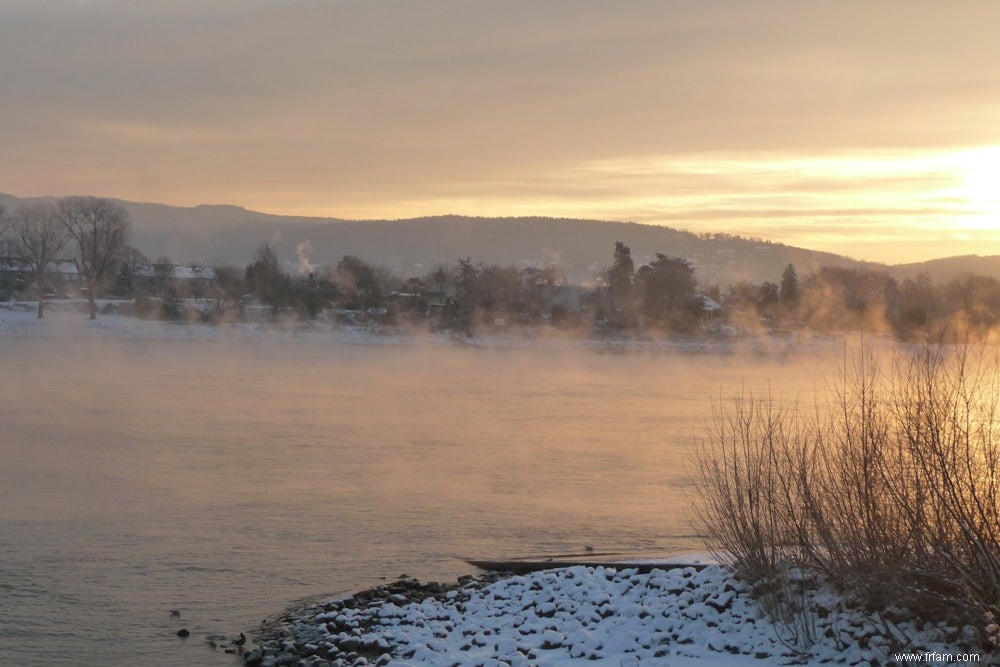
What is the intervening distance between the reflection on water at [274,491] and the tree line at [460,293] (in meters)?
35.8

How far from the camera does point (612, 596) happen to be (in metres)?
10.2

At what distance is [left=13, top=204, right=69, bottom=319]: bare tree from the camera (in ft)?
275

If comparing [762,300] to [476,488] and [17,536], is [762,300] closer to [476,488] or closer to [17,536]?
[476,488]

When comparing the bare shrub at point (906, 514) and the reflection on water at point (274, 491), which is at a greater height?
the bare shrub at point (906, 514)

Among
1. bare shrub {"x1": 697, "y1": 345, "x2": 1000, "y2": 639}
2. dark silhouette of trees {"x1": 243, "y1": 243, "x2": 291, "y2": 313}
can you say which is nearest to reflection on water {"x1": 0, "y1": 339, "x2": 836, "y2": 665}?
bare shrub {"x1": 697, "y1": 345, "x2": 1000, "y2": 639}

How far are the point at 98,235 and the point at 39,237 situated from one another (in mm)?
5014

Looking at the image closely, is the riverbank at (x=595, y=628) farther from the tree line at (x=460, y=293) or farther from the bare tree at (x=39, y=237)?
the bare tree at (x=39, y=237)

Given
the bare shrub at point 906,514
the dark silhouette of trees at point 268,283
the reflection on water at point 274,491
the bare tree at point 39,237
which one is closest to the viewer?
the bare shrub at point 906,514

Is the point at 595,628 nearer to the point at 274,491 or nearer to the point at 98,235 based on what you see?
the point at 274,491

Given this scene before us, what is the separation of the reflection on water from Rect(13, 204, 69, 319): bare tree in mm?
51912

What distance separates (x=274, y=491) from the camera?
16.3 m

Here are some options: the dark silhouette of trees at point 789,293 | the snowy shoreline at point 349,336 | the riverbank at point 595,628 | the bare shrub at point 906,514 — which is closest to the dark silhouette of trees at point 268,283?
the snowy shoreline at point 349,336

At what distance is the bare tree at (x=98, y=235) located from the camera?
86188 millimetres

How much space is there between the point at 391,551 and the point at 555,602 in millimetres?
3510
